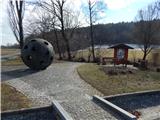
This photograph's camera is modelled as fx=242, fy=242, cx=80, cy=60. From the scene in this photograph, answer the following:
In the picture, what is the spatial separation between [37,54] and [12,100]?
6.58 meters

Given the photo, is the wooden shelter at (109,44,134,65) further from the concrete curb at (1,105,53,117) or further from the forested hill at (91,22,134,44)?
the forested hill at (91,22,134,44)

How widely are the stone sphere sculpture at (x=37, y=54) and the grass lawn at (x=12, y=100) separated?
15.9ft

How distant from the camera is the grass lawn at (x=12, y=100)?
26.2 ft

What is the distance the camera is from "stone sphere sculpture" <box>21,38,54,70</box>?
1499 cm

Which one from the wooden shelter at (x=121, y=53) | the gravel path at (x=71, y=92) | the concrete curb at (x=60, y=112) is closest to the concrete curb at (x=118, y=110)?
the gravel path at (x=71, y=92)

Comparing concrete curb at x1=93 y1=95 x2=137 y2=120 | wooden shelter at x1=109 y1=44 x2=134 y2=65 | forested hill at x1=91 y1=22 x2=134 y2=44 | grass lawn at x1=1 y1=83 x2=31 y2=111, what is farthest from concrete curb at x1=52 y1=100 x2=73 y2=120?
forested hill at x1=91 y1=22 x2=134 y2=44

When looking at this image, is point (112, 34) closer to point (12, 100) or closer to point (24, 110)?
point (12, 100)

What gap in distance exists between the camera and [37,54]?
1496cm

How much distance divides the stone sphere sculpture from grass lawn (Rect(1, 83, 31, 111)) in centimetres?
485

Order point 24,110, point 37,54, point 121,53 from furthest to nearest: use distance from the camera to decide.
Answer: point 121,53
point 37,54
point 24,110

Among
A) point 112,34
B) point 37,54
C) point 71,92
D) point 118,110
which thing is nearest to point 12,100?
point 71,92

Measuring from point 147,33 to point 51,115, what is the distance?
31345mm

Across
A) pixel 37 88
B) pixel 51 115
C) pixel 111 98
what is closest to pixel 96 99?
pixel 111 98

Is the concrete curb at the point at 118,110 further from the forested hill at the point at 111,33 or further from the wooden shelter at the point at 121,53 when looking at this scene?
the forested hill at the point at 111,33
